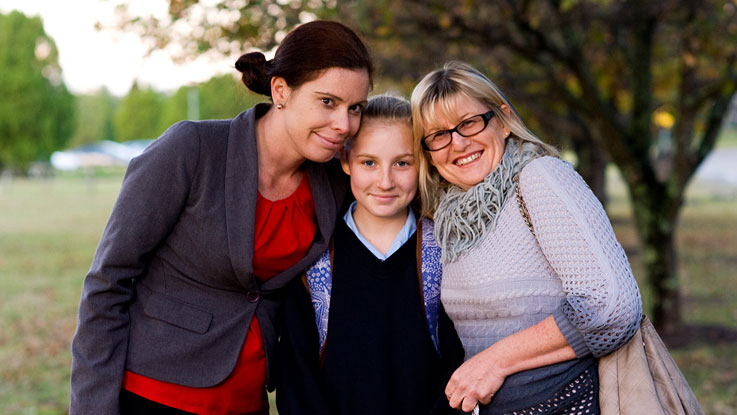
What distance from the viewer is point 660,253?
7.21 m

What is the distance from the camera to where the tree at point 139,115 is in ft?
236

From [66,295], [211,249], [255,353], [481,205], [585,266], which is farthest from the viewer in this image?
[66,295]

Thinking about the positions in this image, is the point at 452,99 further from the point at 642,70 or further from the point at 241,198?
the point at 642,70

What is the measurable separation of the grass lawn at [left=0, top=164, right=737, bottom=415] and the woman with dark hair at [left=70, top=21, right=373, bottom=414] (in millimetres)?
3972

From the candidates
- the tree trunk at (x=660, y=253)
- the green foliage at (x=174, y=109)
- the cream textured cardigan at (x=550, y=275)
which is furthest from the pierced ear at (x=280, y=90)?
the green foliage at (x=174, y=109)

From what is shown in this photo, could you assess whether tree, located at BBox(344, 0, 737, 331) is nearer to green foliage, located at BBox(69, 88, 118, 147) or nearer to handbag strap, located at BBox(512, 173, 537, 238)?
handbag strap, located at BBox(512, 173, 537, 238)

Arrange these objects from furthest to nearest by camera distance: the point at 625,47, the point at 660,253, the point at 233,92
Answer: the point at 625,47, the point at 660,253, the point at 233,92

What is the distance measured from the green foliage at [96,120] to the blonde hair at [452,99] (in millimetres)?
78189

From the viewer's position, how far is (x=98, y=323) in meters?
2.46

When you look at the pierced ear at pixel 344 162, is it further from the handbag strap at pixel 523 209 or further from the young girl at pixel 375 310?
the handbag strap at pixel 523 209

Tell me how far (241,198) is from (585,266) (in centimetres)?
120

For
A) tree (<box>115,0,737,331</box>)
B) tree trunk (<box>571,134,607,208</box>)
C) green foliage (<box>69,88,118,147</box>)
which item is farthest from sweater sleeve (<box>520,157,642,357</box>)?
green foliage (<box>69,88,118,147</box>)

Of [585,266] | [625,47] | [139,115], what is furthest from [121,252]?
[139,115]

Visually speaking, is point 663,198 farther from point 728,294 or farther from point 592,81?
point 728,294
